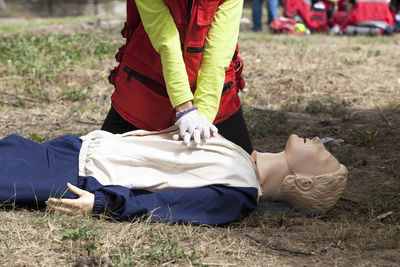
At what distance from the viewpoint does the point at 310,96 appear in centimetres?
568

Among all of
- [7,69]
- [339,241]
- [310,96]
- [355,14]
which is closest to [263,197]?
[339,241]

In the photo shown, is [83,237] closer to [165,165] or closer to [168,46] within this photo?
[165,165]

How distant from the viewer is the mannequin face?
9.79ft

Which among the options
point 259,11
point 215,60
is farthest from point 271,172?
point 259,11

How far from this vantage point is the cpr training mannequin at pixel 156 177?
274 cm

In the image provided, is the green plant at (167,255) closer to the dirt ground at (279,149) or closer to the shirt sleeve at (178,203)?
the dirt ground at (279,149)

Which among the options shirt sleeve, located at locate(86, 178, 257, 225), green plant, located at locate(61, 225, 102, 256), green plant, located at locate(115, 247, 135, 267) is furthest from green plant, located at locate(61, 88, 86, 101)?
green plant, located at locate(115, 247, 135, 267)

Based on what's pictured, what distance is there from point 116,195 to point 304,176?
3.40 ft

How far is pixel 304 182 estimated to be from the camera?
2.98m

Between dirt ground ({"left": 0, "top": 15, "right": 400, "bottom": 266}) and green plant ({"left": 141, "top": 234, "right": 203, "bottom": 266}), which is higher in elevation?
green plant ({"left": 141, "top": 234, "right": 203, "bottom": 266})

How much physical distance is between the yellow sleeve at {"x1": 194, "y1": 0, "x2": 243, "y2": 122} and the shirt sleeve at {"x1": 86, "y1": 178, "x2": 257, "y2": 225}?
1.47ft

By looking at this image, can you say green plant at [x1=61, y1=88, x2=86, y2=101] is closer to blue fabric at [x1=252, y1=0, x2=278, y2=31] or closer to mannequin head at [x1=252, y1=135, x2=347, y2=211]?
mannequin head at [x1=252, y1=135, x2=347, y2=211]

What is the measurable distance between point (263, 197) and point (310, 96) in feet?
9.27

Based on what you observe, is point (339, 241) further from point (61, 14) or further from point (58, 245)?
point (61, 14)
